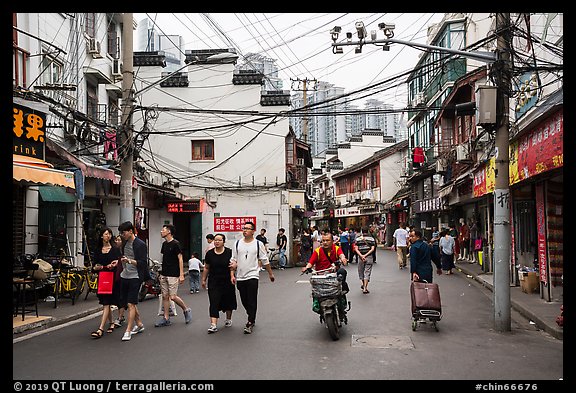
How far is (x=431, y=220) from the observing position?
124 ft

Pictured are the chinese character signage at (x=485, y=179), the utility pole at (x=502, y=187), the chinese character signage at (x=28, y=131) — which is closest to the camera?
the utility pole at (x=502, y=187)

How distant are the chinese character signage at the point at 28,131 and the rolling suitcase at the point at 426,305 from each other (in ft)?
27.4

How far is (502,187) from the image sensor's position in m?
9.88

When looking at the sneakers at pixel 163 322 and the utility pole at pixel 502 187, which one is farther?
the sneakers at pixel 163 322

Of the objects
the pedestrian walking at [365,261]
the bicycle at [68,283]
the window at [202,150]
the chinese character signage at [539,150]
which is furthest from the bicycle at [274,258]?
the chinese character signage at [539,150]

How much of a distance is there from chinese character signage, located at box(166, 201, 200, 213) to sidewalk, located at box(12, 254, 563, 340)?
1064cm

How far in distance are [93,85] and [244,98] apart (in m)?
9.46

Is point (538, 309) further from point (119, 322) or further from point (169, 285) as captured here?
point (119, 322)

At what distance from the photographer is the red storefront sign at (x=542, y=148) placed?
9352 mm

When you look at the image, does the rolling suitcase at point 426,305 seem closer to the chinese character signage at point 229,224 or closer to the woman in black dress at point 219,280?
the woman in black dress at point 219,280

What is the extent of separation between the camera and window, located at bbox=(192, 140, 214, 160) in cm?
2814
